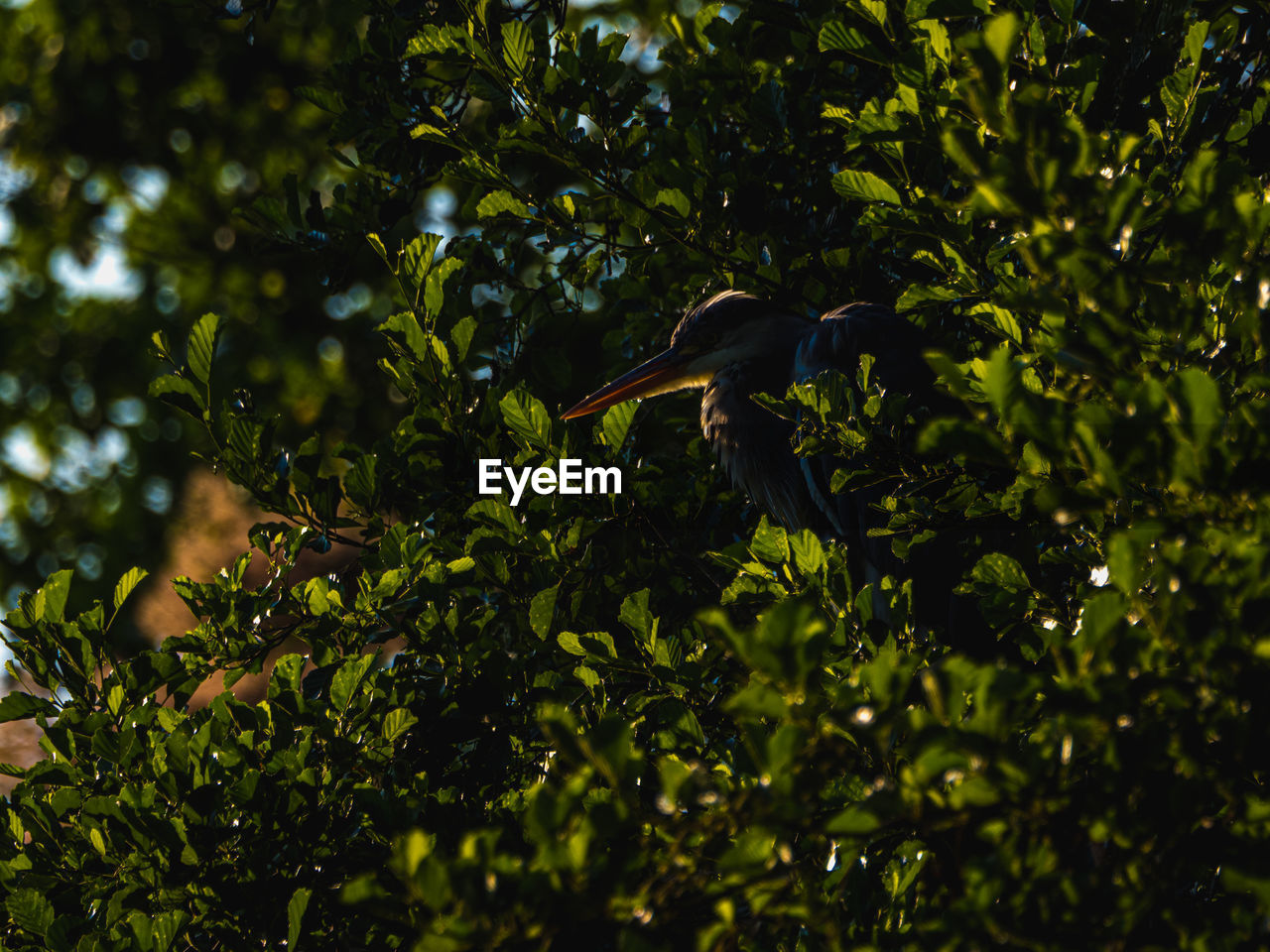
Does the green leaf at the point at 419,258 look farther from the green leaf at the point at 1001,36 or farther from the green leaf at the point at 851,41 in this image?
the green leaf at the point at 1001,36

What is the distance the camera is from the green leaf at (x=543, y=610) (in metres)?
2.06

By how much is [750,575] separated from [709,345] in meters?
1.70

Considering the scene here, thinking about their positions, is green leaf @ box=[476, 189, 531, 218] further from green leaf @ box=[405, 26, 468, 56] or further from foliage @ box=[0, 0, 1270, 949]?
green leaf @ box=[405, 26, 468, 56]

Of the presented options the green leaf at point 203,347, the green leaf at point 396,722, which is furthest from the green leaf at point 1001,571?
the green leaf at point 203,347

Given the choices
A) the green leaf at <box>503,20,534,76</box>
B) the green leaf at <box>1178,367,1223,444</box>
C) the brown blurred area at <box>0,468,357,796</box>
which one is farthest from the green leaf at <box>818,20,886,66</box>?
the brown blurred area at <box>0,468,357,796</box>

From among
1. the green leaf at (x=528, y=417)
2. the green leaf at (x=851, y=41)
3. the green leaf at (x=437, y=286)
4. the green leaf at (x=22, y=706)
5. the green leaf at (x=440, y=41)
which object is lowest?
the green leaf at (x=22, y=706)

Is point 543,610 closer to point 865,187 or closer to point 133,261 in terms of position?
point 865,187

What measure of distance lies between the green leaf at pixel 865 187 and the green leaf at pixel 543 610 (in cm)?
96

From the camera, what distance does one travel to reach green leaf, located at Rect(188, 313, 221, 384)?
6.66 feet

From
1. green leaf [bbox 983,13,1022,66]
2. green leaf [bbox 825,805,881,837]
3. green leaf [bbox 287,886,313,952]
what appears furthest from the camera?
green leaf [bbox 287,886,313,952]

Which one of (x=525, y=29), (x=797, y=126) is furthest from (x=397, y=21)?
(x=797, y=126)

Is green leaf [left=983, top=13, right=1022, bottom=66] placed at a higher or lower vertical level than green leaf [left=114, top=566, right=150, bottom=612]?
higher

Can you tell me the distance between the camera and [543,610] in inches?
81.4

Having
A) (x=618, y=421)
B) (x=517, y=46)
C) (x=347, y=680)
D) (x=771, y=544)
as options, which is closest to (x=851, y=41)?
(x=517, y=46)
